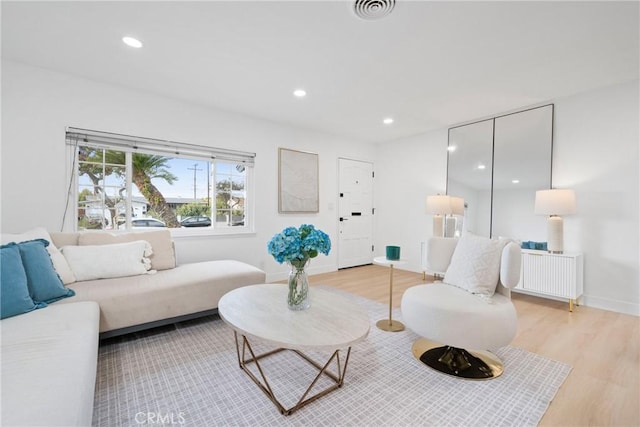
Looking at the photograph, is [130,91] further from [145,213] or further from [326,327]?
[326,327]

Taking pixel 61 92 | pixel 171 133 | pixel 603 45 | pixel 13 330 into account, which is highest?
pixel 603 45

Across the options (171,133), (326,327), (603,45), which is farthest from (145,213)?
(603,45)

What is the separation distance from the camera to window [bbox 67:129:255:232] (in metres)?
2.96

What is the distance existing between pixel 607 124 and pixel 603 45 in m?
1.23

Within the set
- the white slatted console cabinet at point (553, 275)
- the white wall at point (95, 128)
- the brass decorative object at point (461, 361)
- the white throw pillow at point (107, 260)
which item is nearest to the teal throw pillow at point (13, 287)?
the white throw pillow at point (107, 260)

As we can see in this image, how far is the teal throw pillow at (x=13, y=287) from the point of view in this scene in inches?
63.7

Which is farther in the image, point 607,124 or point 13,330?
point 607,124

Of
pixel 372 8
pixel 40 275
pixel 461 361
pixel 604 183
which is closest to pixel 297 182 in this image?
pixel 372 8

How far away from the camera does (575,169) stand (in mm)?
3244

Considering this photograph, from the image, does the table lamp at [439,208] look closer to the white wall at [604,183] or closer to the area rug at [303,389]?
the white wall at [604,183]

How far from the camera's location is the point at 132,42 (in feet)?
7.33

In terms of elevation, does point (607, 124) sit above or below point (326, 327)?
above

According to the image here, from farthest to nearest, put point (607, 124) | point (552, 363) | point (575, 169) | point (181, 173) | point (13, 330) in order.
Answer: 1. point (181, 173)
2. point (575, 169)
3. point (607, 124)
4. point (552, 363)
5. point (13, 330)

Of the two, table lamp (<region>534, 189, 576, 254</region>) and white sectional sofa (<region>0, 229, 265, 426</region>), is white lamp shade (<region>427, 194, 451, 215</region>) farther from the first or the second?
white sectional sofa (<region>0, 229, 265, 426</region>)
